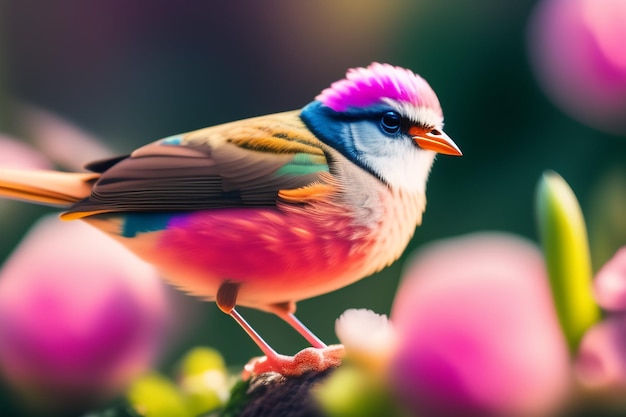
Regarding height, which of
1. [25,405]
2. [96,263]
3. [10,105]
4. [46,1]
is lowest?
[25,405]

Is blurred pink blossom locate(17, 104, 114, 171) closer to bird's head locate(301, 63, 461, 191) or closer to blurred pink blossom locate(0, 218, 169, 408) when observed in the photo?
blurred pink blossom locate(0, 218, 169, 408)

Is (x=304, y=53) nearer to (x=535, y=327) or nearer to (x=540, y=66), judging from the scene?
(x=540, y=66)

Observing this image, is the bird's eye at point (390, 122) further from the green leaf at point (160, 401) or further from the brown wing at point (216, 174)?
the green leaf at point (160, 401)

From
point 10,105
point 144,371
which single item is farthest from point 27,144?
point 144,371

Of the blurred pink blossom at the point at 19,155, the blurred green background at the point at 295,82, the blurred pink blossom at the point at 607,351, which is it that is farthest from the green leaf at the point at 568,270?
the blurred pink blossom at the point at 19,155

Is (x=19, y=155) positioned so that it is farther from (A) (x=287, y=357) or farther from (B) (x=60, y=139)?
(A) (x=287, y=357)

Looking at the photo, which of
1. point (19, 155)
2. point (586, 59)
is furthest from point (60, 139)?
point (586, 59)
